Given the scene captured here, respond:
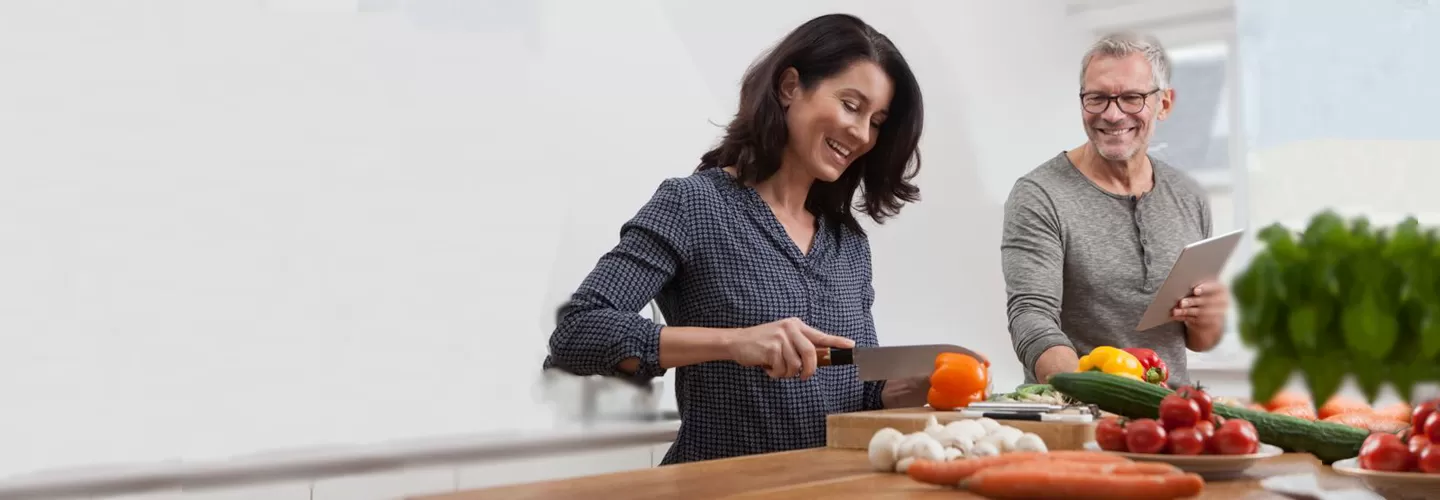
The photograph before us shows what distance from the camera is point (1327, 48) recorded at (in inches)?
173

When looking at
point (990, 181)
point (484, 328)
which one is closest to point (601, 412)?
point (484, 328)

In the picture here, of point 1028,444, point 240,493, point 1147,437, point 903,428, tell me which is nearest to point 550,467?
point 240,493

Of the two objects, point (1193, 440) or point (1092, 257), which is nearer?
point (1193, 440)

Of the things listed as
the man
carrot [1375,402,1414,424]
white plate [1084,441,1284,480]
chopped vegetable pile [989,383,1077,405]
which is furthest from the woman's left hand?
white plate [1084,441,1284,480]

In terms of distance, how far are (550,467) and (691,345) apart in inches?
44.1

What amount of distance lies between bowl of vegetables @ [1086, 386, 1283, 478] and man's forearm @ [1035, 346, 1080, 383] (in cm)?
97

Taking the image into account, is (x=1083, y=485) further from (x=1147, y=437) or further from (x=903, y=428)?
(x=903, y=428)

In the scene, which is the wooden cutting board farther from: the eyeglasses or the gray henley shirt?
the eyeglasses

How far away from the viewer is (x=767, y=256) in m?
2.14

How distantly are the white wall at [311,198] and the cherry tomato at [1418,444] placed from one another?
1921mm

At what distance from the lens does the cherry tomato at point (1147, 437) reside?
1389mm

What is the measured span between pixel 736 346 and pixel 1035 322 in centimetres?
94

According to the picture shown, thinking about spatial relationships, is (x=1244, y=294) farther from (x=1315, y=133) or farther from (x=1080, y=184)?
(x=1315, y=133)

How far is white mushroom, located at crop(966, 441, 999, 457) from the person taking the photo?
139 centimetres
